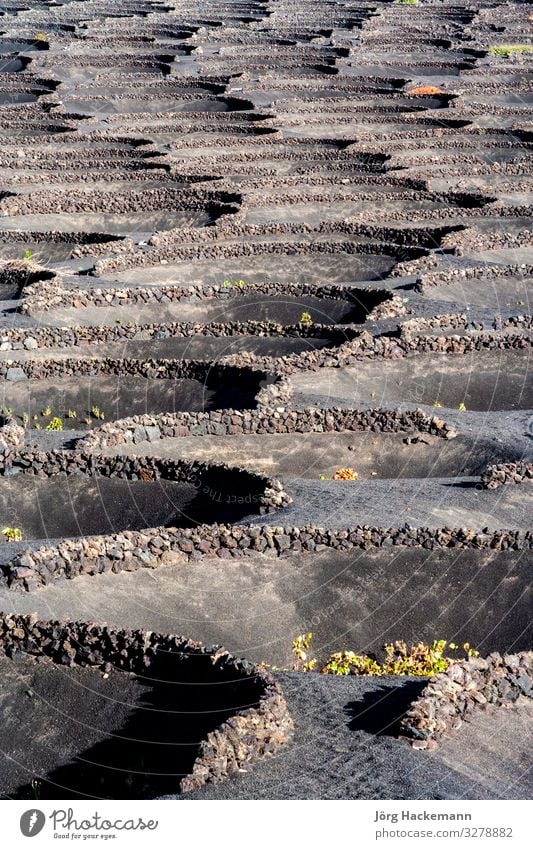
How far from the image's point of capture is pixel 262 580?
25359mm

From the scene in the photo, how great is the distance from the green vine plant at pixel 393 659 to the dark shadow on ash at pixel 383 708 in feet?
7.54

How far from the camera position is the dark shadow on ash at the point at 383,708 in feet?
62.8

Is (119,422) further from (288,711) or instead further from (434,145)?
(434,145)

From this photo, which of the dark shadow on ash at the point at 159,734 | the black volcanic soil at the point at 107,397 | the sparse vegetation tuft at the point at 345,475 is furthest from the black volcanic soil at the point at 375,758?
the black volcanic soil at the point at 107,397

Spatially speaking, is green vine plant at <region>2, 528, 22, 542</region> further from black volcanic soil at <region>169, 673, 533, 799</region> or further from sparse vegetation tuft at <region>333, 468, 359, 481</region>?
black volcanic soil at <region>169, 673, 533, 799</region>

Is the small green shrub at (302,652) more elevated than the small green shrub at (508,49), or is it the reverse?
the small green shrub at (508,49)

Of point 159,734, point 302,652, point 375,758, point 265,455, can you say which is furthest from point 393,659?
point 265,455

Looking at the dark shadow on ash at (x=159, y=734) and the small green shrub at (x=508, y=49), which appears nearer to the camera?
the dark shadow on ash at (x=159, y=734)

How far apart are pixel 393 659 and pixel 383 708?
184 inches

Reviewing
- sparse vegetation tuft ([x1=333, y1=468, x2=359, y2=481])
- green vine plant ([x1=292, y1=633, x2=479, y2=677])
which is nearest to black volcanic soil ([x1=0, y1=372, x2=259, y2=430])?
sparse vegetation tuft ([x1=333, y1=468, x2=359, y2=481])

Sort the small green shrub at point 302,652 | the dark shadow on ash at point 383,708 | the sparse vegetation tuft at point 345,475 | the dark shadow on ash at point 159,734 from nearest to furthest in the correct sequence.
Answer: the dark shadow on ash at point 383,708
the dark shadow on ash at point 159,734
the small green shrub at point 302,652
the sparse vegetation tuft at point 345,475

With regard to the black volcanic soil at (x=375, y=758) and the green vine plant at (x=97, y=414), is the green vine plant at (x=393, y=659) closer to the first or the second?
the black volcanic soil at (x=375, y=758)

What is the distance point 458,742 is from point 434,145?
5821cm

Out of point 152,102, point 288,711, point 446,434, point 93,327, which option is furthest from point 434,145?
point 288,711
